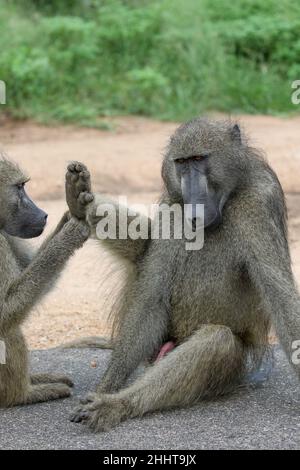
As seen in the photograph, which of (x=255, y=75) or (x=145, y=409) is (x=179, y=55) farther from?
(x=145, y=409)

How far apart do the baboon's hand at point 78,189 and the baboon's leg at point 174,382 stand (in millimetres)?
771

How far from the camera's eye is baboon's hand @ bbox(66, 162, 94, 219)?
4.44 meters

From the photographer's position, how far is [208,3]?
13719 mm

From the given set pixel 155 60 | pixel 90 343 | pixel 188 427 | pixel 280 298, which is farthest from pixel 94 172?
pixel 188 427

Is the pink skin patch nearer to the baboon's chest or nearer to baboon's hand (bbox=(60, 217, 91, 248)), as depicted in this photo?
the baboon's chest

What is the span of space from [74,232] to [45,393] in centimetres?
78

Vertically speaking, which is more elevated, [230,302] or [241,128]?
[241,128]

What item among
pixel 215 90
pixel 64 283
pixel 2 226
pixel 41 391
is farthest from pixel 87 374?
pixel 215 90

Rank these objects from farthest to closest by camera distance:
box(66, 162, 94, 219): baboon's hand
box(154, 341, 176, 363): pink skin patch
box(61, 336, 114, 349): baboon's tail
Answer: box(61, 336, 114, 349): baboon's tail → box(154, 341, 176, 363): pink skin patch → box(66, 162, 94, 219): baboon's hand

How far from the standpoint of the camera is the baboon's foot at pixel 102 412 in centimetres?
421

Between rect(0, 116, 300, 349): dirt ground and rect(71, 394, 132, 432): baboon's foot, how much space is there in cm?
80

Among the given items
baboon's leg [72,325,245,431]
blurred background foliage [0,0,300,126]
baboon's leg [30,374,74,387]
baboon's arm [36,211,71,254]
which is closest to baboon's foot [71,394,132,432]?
baboon's leg [72,325,245,431]

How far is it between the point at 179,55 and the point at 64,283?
6168mm

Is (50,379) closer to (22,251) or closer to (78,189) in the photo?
(22,251)
